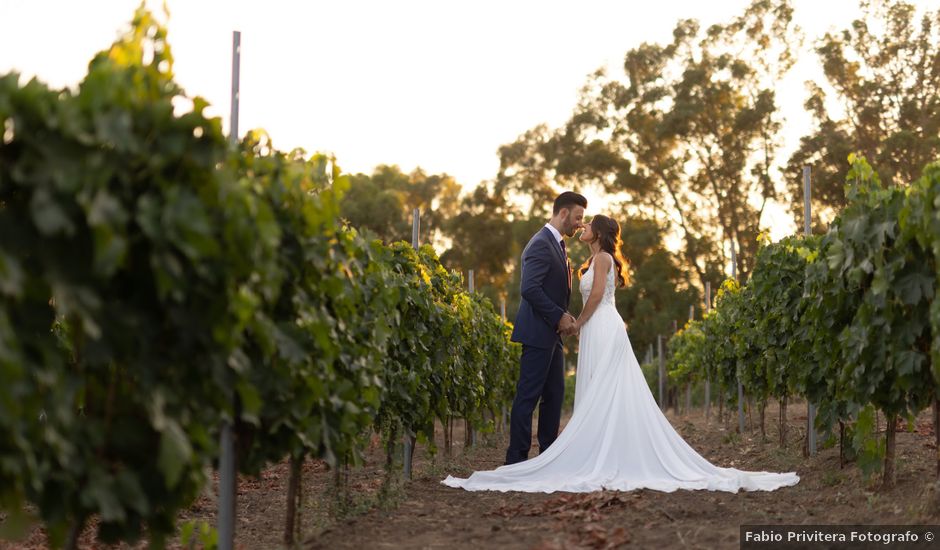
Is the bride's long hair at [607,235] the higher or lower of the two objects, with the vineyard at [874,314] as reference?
higher

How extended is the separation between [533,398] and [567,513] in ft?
8.38

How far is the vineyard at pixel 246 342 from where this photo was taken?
130 inches

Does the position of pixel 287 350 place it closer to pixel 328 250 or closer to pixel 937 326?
pixel 328 250

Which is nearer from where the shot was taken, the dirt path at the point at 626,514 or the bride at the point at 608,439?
the dirt path at the point at 626,514

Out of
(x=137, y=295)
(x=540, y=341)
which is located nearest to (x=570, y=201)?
(x=540, y=341)

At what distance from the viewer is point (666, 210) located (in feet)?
127

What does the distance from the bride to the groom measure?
0.76 feet

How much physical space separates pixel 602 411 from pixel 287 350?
4538mm

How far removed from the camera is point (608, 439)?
809cm

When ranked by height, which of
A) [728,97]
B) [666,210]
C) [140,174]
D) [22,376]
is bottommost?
[22,376]

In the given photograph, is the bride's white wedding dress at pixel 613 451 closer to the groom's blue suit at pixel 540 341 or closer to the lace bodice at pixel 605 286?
the lace bodice at pixel 605 286

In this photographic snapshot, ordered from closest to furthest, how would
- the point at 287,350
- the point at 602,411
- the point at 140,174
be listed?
the point at 140,174
the point at 287,350
the point at 602,411

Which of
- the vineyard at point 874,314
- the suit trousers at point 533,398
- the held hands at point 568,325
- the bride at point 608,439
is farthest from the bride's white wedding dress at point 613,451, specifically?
the vineyard at point 874,314

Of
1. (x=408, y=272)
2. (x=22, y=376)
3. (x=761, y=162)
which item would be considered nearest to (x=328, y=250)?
(x=22, y=376)
